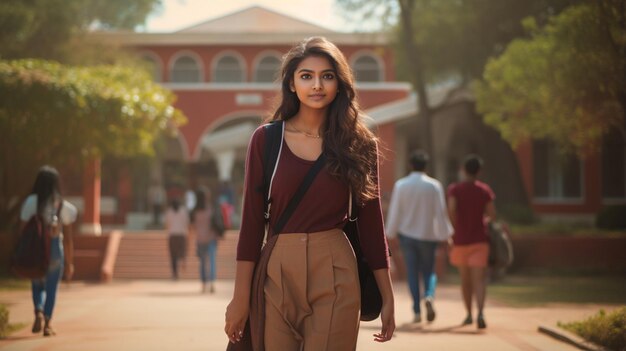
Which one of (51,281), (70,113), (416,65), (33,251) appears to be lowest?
(51,281)

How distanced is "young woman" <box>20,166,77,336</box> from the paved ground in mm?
266

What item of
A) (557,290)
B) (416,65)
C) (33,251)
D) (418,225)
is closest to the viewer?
(33,251)

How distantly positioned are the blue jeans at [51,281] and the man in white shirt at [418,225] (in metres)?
3.39

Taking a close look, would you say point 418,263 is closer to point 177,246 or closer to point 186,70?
point 177,246

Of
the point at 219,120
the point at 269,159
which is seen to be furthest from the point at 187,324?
the point at 219,120

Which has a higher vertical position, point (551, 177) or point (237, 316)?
point (551, 177)

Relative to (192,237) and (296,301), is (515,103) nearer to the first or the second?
(192,237)

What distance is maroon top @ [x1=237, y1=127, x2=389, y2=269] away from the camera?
3.85 m

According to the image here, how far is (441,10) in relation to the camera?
25281 millimetres

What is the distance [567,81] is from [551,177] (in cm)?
1652

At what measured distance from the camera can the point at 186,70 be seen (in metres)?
34.0

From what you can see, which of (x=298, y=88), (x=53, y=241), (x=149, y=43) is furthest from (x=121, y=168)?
(x=298, y=88)

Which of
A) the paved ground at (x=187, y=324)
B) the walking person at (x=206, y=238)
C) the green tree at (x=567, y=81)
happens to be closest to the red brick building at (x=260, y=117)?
the green tree at (x=567, y=81)

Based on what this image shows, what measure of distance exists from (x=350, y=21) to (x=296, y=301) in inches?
886
